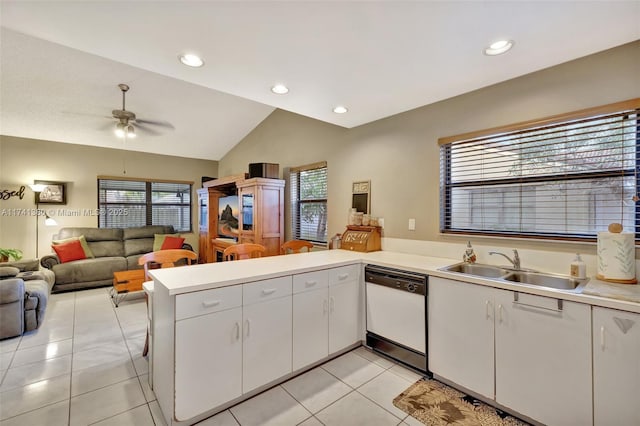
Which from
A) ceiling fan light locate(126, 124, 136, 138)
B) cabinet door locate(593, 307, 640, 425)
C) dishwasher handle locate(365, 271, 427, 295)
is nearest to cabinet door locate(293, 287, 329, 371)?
dishwasher handle locate(365, 271, 427, 295)

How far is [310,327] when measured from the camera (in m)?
2.28

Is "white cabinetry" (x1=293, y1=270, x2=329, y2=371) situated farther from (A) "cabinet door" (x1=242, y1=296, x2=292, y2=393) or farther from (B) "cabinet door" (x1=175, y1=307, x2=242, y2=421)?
(B) "cabinet door" (x1=175, y1=307, x2=242, y2=421)

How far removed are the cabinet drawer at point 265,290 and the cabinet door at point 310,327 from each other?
14 centimetres

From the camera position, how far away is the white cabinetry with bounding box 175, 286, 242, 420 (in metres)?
1.63

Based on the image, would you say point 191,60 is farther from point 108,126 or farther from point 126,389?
point 108,126

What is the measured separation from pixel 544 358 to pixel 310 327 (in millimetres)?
1541

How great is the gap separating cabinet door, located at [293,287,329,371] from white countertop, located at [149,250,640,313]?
24 cm

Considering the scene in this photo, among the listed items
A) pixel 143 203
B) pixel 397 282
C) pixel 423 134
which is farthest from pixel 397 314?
pixel 143 203

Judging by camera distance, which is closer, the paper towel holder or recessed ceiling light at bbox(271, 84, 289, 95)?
the paper towel holder

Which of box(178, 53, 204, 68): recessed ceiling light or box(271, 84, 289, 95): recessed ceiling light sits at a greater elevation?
box(178, 53, 204, 68): recessed ceiling light

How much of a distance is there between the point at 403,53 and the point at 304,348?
232 cm

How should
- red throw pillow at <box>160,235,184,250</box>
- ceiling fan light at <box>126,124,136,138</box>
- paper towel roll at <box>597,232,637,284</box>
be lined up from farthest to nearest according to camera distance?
red throw pillow at <box>160,235,184,250</box>, ceiling fan light at <box>126,124,136,138</box>, paper towel roll at <box>597,232,637,284</box>

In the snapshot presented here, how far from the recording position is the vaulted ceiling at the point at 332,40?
1546mm

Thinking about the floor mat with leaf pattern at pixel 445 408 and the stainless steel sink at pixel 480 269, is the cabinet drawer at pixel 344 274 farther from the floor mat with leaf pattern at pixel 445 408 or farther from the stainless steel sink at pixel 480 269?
the floor mat with leaf pattern at pixel 445 408
